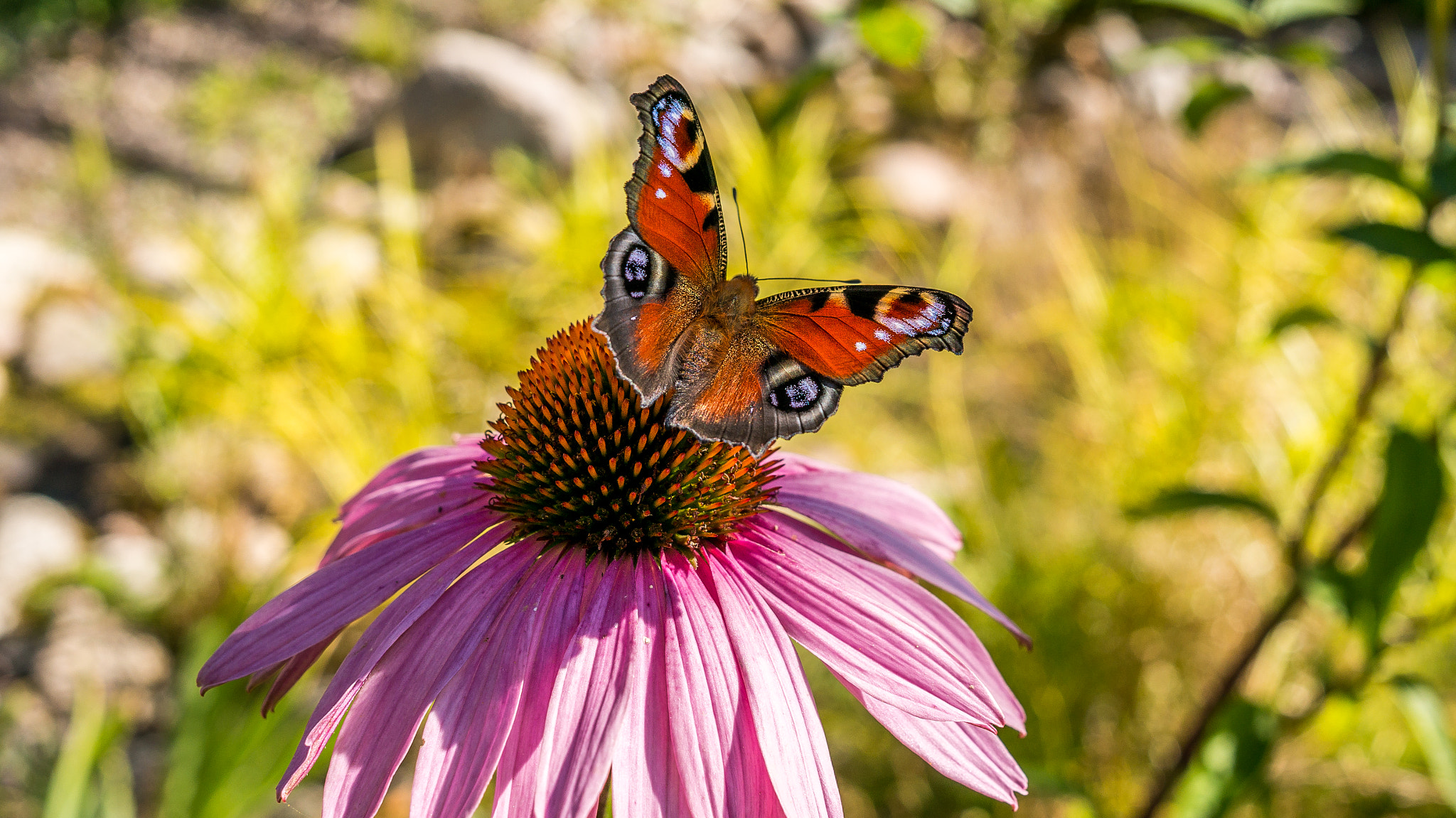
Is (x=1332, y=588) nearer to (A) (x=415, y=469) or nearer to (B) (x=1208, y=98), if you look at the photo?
(B) (x=1208, y=98)

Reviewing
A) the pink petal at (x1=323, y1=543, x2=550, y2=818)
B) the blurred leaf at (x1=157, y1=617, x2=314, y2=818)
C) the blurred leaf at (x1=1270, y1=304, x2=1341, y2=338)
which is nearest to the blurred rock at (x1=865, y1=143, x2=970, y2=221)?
the blurred leaf at (x1=1270, y1=304, x2=1341, y2=338)

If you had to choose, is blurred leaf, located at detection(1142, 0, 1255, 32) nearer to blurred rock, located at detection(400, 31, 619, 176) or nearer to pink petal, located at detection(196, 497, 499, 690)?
pink petal, located at detection(196, 497, 499, 690)

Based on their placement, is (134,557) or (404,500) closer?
(404,500)

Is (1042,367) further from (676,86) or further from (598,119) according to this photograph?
(676,86)

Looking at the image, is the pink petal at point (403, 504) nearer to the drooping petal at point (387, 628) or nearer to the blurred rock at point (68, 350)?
the drooping petal at point (387, 628)

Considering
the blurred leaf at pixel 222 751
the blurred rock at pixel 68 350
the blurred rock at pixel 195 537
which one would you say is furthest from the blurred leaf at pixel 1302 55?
the blurred rock at pixel 68 350

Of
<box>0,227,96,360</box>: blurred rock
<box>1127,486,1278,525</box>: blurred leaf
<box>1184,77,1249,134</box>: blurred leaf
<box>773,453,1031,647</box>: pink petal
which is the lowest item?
<box>1127,486,1278,525</box>: blurred leaf

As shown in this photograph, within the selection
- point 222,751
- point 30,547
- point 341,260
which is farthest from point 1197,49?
point 341,260
